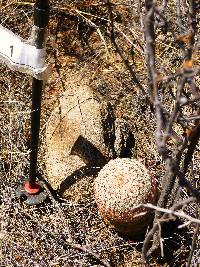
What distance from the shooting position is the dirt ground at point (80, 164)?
323cm

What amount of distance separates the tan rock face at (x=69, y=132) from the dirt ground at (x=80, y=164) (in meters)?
0.04

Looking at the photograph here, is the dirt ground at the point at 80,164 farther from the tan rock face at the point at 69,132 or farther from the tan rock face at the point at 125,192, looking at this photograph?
the tan rock face at the point at 125,192

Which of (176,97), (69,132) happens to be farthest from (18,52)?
(69,132)

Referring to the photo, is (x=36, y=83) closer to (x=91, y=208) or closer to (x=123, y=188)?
(x=123, y=188)

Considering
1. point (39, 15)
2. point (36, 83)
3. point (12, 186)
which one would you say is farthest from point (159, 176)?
point (39, 15)

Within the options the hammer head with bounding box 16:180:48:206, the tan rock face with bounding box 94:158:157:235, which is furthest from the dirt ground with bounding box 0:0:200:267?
the tan rock face with bounding box 94:158:157:235

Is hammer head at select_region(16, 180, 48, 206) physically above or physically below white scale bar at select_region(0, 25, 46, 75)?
below

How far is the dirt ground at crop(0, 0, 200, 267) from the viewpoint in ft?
10.6

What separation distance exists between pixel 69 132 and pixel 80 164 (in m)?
0.21

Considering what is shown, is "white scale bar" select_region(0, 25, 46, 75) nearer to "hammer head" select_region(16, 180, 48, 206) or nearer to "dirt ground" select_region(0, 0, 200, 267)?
"dirt ground" select_region(0, 0, 200, 267)

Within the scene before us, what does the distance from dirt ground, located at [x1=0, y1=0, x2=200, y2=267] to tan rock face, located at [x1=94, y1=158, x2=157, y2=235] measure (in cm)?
20

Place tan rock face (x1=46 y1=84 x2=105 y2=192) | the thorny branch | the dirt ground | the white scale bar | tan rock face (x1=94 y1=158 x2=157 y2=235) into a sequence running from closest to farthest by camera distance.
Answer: the thorny branch → the white scale bar → tan rock face (x1=94 y1=158 x2=157 y2=235) → the dirt ground → tan rock face (x1=46 y1=84 x2=105 y2=192)

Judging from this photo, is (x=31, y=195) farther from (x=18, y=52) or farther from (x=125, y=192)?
(x=18, y=52)

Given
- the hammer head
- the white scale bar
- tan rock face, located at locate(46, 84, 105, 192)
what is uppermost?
the white scale bar
